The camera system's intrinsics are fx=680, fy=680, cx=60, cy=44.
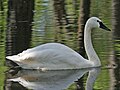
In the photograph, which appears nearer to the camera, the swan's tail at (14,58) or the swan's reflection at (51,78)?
the swan's reflection at (51,78)

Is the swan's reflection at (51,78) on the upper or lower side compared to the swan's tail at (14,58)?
lower

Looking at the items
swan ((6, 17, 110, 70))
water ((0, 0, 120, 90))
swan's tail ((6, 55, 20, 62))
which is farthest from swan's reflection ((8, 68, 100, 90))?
swan's tail ((6, 55, 20, 62))

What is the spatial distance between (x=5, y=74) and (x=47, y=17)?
7.59m

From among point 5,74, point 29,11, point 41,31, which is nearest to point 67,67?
point 5,74

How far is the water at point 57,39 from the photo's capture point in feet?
33.6

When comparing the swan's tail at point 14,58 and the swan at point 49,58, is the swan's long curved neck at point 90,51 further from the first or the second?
the swan's tail at point 14,58

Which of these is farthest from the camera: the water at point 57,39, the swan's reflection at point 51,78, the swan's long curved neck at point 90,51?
the swan's long curved neck at point 90,51

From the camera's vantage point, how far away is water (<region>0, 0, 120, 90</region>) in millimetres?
10234

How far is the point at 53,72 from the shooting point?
11.4m

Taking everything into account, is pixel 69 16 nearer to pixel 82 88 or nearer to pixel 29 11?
pixel 29 11

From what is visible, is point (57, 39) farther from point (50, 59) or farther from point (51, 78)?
point (51, 78)

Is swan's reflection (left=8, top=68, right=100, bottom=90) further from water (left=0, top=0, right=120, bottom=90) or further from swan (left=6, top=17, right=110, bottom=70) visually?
swan (left=6, top=17, right=110, bottom=70)

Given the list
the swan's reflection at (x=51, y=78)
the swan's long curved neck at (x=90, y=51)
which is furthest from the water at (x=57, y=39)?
the swan's long curved neck at (x=90, y=51)

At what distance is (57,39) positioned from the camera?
46.9 feet
